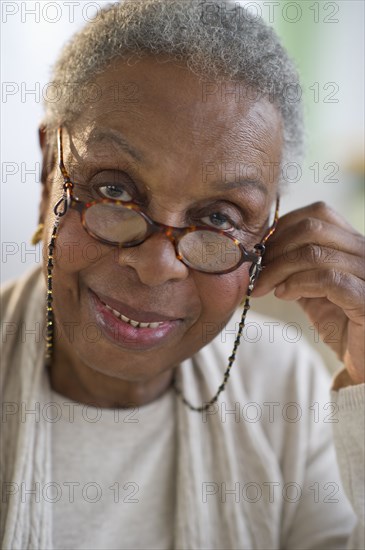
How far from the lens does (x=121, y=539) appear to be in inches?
57.2

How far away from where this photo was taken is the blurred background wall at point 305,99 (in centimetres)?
261

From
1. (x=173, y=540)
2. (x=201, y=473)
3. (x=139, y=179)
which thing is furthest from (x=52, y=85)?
(x=173, y=540)

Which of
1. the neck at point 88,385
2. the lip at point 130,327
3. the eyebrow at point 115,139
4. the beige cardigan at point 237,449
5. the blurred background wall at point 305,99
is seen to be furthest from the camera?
the blurred background wall at point 305,99

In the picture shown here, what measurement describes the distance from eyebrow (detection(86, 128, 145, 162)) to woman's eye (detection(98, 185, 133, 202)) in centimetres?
7

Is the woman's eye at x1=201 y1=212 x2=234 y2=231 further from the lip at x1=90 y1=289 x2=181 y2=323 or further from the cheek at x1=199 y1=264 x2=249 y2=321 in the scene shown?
the lip at x1=90 y1=289 x2=181 y2=323

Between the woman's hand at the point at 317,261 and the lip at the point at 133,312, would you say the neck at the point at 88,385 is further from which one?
the woman's hand at the point at 317,261

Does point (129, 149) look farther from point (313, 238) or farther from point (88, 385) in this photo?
point (88, 385)

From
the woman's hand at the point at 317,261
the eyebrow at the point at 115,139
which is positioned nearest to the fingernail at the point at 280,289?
the woman's hand at the point at 317,261

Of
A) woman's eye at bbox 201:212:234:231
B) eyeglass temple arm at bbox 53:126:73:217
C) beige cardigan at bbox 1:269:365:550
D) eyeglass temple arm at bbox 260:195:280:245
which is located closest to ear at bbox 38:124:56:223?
eyeglass temple arm at bbox 53:126:73:217

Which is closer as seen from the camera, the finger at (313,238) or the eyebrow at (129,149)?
the eyebrow at (129,149)

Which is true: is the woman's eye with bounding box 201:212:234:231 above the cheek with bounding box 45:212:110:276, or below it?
above

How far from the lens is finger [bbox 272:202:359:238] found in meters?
1.48

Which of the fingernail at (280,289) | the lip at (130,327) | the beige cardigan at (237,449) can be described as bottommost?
the beige cardigan at (237,449)

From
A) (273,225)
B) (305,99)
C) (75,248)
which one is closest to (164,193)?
(75,248)
